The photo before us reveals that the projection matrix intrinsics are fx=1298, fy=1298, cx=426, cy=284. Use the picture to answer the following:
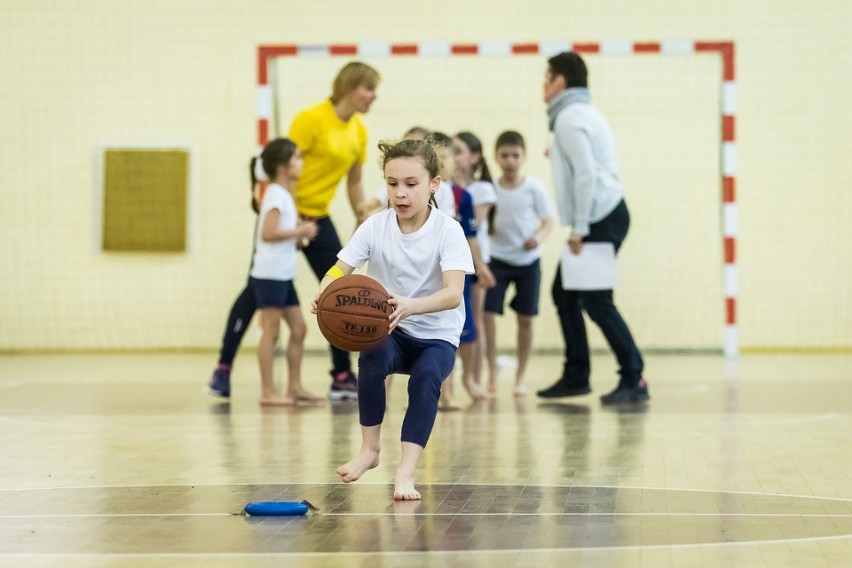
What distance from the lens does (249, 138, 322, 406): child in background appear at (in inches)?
264

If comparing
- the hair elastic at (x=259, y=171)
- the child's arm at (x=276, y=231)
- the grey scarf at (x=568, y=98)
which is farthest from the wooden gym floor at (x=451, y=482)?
the grey scarf at (x=568, y=98)

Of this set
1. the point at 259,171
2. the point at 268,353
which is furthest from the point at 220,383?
the point at 259,171

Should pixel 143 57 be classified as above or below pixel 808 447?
above

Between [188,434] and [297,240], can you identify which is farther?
[297,240]

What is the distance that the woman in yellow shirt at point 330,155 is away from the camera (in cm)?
696

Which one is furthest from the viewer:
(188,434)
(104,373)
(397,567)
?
(104,373)

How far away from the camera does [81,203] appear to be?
10.3m

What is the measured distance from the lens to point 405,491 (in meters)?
3.97

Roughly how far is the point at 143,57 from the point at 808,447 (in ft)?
22.4

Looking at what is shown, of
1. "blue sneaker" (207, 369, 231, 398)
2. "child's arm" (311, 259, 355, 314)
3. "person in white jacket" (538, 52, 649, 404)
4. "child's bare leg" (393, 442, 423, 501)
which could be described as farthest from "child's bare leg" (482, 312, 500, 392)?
"child's bare leg" (393, 442, 423, 501)

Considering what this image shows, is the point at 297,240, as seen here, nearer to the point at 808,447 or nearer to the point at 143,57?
the point at 808,447

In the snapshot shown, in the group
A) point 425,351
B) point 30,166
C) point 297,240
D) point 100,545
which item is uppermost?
point 30,166

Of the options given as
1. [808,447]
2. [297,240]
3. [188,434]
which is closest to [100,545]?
[188,434]

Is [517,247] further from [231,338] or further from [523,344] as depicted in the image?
[231,338]
